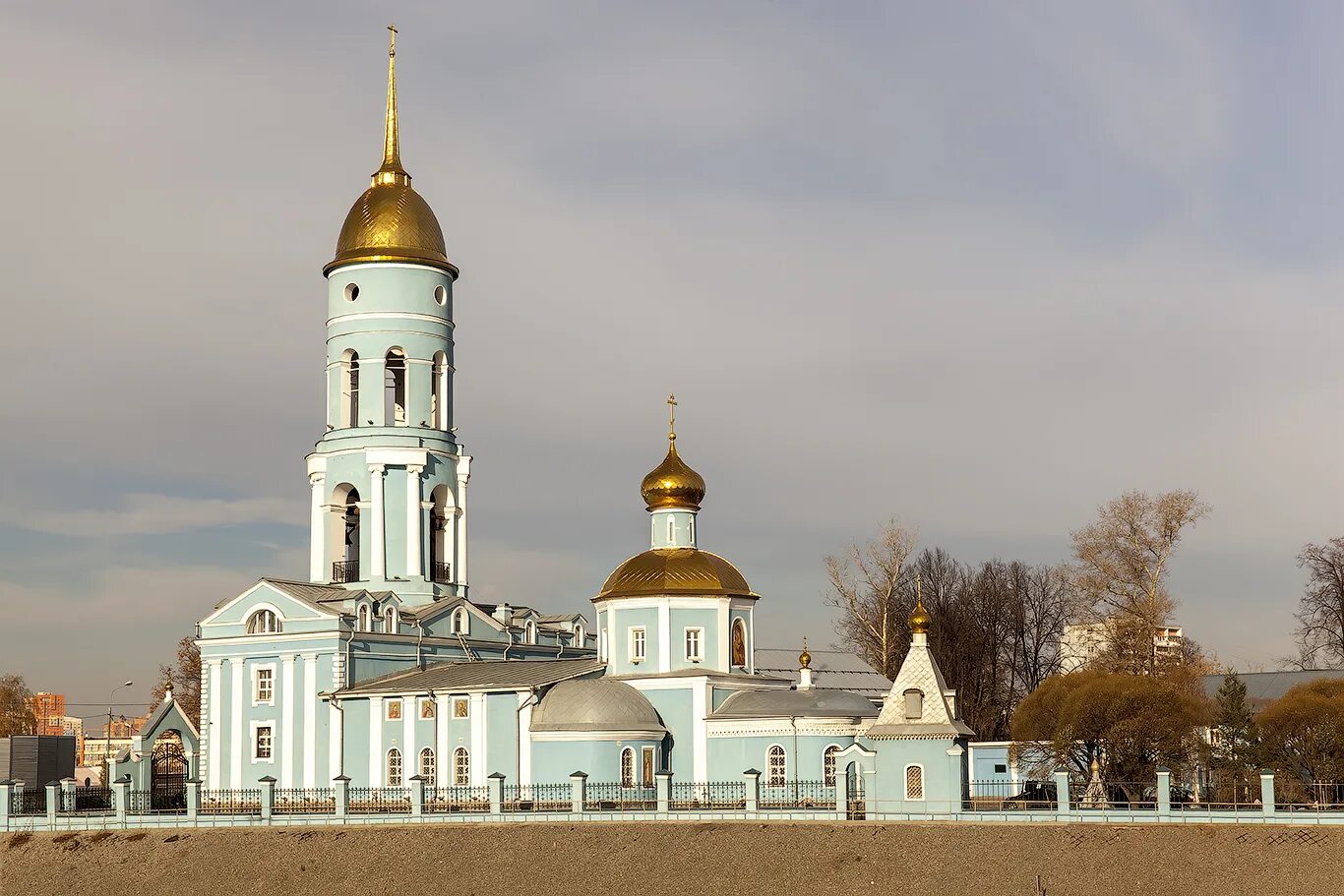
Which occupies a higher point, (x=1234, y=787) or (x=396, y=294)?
(x=396, y=294)

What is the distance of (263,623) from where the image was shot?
38125 mm

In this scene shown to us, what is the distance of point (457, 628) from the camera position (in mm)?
40375

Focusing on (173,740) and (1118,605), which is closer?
(1118,605)

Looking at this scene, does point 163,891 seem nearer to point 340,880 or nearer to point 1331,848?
point 340,880

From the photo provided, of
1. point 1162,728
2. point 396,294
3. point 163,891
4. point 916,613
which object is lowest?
point 163,891

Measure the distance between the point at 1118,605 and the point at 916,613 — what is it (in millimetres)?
9504

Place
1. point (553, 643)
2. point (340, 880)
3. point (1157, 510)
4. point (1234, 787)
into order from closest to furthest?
point (340, 880), point (1234, 787), point (1157, 510), point (553, 643)

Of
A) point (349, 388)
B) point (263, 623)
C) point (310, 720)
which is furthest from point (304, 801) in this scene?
point (349, 388)

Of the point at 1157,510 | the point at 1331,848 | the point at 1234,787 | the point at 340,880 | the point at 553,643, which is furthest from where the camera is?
the point at 553,643

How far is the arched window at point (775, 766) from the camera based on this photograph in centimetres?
3406

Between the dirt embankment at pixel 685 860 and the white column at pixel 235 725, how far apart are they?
17.4ft

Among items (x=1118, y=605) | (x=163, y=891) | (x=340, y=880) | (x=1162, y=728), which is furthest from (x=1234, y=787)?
(x=163, y=891)

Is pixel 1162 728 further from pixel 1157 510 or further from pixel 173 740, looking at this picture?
pixel 173 740

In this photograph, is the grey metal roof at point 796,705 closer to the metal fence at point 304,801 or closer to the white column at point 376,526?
the metal fence at point 304,801
